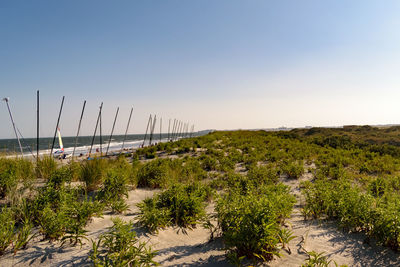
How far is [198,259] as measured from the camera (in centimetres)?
281

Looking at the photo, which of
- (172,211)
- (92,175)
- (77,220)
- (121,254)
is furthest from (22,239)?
(92,175)

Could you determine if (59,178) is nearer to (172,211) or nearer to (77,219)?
(77,219)

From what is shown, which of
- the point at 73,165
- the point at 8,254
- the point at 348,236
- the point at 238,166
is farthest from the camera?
the point at 238,166

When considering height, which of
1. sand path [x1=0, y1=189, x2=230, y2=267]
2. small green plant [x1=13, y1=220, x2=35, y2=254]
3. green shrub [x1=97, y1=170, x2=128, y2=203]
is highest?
green shrub [x1=97, y1=170, x2=128, y2=203]

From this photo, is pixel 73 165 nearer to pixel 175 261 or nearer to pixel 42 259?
pixel 42 259

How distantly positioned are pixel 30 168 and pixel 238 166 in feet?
27.8

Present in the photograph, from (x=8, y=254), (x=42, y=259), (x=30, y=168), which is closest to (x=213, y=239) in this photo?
(x=42, y=259)

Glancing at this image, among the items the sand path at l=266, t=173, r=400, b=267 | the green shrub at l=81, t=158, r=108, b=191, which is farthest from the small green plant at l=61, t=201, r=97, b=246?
the sand path at l=266, t=173, r=400, b=267

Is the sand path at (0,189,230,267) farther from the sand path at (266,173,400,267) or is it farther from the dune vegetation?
the sand path at (266,173,400,267)

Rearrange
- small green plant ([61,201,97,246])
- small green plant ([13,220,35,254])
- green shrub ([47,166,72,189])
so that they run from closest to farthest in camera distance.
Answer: small green plant ([13,220,35,254]) < small green plant ([61,201,97,246]) < green shrub ([47,166,72,189])

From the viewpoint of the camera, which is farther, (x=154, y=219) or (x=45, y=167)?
(x=45, y=167)

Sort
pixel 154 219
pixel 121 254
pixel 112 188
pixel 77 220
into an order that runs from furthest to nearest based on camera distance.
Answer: pixel 112 188
pixel 154 219
pixel 77 220
pixel 121 254

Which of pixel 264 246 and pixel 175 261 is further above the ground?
pixel 264 246

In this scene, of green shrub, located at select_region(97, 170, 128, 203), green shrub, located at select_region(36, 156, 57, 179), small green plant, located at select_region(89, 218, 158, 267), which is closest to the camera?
small green plant, located at select_region(89, 218, 158, 267)
